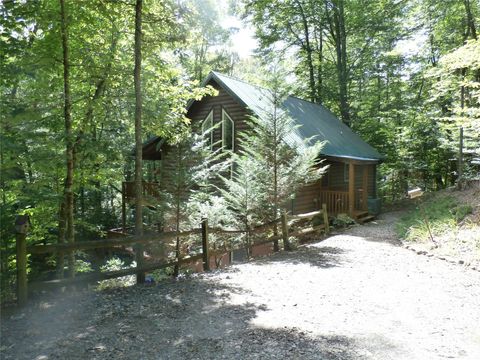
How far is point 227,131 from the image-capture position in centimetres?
1579

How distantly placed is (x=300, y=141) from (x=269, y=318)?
979 cm

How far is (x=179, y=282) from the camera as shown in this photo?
6.95 m

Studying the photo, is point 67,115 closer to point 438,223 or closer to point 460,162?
point 438,223

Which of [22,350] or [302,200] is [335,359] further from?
[302,200]

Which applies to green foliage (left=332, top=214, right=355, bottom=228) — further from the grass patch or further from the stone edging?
the stone edging

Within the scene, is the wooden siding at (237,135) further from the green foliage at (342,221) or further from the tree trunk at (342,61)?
the tree trunk at (342,61)

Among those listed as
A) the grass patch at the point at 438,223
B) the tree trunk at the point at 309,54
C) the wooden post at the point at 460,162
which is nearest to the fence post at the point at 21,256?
the grass patch at the point at 438,223

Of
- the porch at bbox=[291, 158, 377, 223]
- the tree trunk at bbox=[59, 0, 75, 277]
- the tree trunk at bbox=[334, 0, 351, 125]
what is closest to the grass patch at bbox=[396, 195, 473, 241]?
the porch at bbox=[291, 158, 377, 223]

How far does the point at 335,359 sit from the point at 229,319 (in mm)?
1605

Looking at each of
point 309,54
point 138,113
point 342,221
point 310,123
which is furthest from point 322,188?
point 309,54

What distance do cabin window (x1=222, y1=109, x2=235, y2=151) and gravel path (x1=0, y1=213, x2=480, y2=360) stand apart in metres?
8.65

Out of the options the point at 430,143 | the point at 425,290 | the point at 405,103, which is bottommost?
the point at 425,290

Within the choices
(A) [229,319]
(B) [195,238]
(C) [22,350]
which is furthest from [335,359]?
(B) [195,238]

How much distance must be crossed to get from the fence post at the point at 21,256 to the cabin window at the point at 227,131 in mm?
11122
